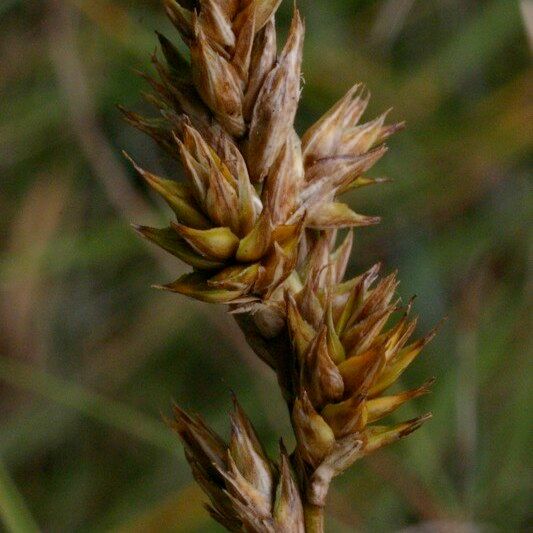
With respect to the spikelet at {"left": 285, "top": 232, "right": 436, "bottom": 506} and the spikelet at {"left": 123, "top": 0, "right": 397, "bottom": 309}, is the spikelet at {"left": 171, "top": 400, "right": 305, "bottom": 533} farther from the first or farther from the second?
the spikelet at {"left": 123, "top": 0, "right": 397, "bottom": 309}

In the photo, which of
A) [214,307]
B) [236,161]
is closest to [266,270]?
[236,161]

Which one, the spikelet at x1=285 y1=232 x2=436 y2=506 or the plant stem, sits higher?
the spikelet at x1=285 y1=232 x2=436 y2=506

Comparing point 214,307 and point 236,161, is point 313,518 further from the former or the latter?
point 214,307

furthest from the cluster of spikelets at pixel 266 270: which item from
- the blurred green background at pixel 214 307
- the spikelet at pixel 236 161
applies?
the blurred green background at pixel 214 307

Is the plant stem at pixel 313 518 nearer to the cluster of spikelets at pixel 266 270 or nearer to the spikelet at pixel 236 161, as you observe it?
the cluster of spikelets at pixel 266 270

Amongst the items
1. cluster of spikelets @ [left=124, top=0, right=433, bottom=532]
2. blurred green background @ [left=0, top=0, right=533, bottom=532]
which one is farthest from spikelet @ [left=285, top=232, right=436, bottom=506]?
blurred green background @ [left=0, top=0, right=533, bottom=532]

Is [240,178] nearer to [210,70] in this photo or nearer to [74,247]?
[210,70]

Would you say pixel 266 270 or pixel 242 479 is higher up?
pixel 266 270
